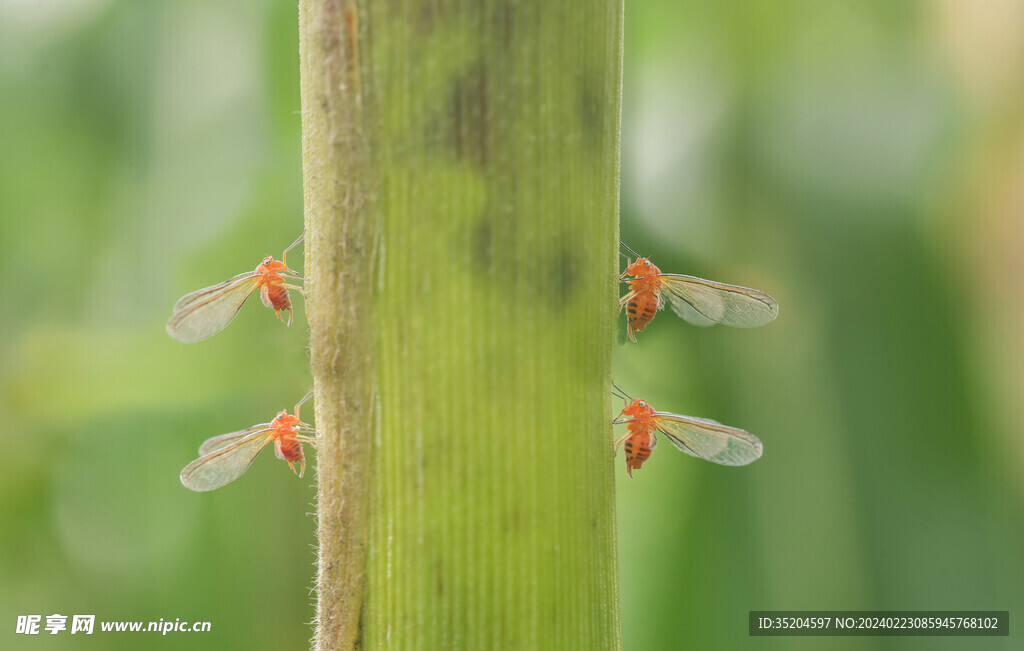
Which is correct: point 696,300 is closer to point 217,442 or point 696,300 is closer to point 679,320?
point 679,320

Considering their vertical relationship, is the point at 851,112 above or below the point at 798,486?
above

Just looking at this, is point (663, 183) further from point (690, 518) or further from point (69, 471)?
point (69, 471)

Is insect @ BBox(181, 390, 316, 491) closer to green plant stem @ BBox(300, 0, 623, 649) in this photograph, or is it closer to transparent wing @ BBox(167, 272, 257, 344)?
transparent wing @ BBox(167, 272, 257, 344)

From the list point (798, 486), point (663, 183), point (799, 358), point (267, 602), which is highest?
point (663, 183)

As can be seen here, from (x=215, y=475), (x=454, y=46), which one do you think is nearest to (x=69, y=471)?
(x=215, y=475)

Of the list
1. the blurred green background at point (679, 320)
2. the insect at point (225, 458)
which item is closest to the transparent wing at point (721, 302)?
the blurred green background at point (679, 320)

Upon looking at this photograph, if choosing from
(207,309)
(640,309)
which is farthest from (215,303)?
(640,309)
